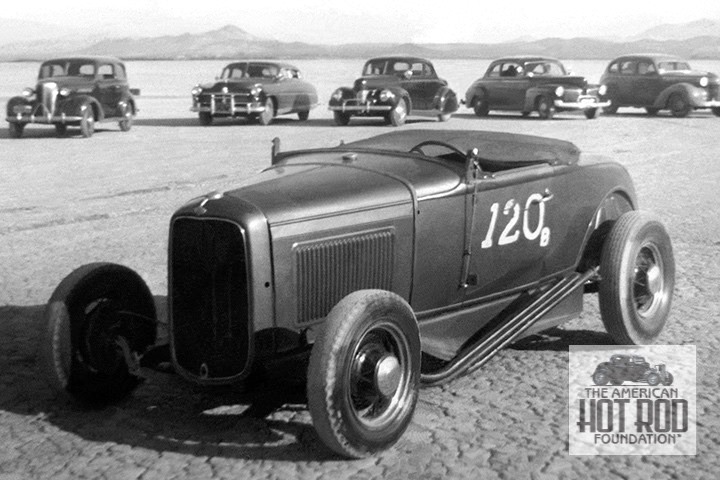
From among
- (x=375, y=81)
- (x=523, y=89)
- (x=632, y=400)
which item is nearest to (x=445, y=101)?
(x=375, y=81)

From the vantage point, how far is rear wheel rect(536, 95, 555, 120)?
971 inches

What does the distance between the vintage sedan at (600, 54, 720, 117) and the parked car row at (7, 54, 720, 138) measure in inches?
1.0

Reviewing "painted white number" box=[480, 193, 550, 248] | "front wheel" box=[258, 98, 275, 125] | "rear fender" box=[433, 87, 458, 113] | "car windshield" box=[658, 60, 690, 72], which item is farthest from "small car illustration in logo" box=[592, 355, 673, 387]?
"car windshield" box=[658, 60, 690, 72]

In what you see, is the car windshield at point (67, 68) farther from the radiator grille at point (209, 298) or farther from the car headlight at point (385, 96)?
the radiator grille at point (209, 298)

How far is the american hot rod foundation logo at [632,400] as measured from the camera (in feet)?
14.4

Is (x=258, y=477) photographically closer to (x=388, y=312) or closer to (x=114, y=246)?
(x=388, y=312)

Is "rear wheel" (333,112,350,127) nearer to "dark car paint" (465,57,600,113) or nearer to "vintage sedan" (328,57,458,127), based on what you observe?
"vintage sedan" (328,57,458,127)

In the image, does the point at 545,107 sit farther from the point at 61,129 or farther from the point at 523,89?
the point at 61,129

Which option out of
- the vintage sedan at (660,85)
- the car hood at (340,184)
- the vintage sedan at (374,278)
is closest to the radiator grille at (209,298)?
the vintage sedan at (374,278)

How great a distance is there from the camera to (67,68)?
2152 cm

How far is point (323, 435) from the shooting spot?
4.03 meters

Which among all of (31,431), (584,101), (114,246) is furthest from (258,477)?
(584,101)

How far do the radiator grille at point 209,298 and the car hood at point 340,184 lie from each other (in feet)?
0.69

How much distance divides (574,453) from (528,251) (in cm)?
146
